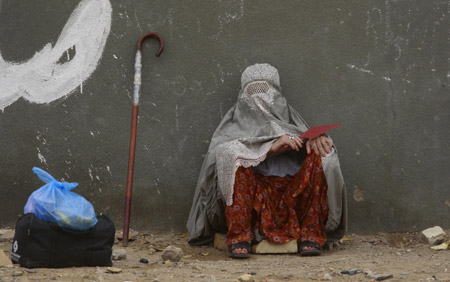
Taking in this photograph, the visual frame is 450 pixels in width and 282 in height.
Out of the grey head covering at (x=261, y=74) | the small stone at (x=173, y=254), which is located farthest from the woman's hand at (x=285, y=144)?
the small stone at (x=173, y=254)

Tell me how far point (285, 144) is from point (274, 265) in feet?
2.59

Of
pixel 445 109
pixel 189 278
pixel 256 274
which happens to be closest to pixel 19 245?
pixel 189 278

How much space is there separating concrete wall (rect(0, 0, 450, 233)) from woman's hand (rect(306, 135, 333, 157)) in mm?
653

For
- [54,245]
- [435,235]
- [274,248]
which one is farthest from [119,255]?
[435,235]

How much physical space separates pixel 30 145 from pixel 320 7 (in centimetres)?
228

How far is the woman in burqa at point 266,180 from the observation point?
4180 mm

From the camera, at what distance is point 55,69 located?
4.79 metres

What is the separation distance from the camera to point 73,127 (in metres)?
4.78

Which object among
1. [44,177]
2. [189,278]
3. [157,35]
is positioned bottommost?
[189,278]

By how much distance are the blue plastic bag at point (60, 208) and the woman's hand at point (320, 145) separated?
143 cm

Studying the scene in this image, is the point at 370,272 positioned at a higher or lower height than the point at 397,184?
lower

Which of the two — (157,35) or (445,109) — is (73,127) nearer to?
(157,35)

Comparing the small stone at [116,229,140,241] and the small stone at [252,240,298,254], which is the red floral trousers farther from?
the small stone at [116,229,140,241]

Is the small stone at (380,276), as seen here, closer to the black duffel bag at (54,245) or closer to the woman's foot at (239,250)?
the woman's foot at (239,250)
